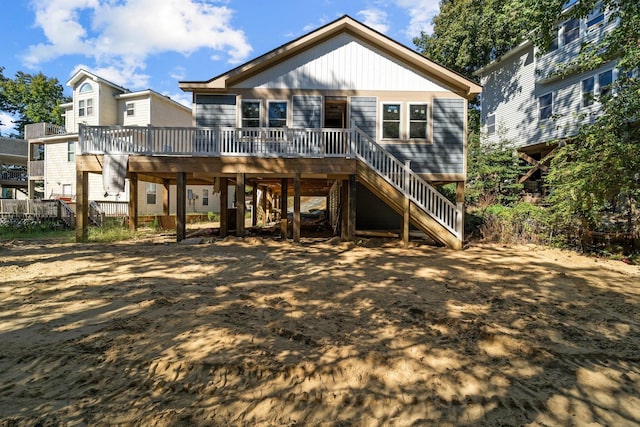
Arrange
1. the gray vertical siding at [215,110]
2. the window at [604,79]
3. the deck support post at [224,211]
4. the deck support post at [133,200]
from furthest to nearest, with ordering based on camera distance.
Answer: the window at [604,79]
the deck support post at [133,200]
the deck support post at [224,211]
the gray vertical siding at [215,110]

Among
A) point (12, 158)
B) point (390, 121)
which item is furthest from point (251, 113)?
point (12, 158)

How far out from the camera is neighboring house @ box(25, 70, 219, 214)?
72.6ft

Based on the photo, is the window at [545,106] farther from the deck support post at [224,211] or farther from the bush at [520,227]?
the deck support post at [224,211]

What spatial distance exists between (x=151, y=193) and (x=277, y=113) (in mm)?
14120

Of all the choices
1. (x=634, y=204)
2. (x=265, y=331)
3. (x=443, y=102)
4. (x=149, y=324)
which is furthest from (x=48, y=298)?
(x=634, y=204)

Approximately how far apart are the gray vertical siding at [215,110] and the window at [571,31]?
56.7 ft

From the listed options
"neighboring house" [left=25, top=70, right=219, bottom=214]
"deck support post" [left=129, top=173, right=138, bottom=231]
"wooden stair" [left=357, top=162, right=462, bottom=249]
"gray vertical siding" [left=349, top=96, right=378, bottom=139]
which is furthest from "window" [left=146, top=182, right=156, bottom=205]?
"wooden stair" [left=357, top=162, right=462, bottom=249]

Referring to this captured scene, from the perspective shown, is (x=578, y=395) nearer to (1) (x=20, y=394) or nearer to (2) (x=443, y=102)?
(1) (x=20, y=394)

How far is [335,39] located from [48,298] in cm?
1132

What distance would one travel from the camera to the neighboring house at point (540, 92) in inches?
631

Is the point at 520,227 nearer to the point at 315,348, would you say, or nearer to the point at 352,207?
the point at 352,207

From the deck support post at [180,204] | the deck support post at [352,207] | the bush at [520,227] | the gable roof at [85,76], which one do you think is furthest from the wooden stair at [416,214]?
the gable roof at [85,76]

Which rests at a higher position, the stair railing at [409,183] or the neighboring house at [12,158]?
the neighboring house at [12,158]

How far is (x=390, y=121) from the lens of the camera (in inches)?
481
